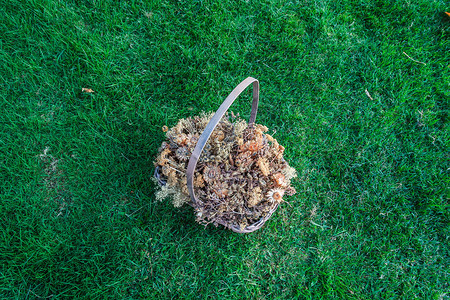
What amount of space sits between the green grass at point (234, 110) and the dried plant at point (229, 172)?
25.0 inches

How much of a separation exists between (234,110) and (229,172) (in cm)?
103

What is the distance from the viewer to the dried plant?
180cm

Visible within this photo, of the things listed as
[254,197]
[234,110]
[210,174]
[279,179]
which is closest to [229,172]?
[210,174]

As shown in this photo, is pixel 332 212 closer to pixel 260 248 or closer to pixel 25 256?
pixel 260 248

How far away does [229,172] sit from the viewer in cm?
185

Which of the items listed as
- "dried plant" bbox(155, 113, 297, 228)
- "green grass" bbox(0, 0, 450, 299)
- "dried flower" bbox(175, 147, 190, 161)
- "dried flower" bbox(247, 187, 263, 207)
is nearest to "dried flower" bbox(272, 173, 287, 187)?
"dried plant" bbox(155, 113, 297, 228)

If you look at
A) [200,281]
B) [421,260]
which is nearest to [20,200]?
[200,281]

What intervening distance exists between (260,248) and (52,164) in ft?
6.92

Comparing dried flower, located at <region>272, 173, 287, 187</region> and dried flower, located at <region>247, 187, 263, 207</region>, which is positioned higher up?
dried flower, located at <region>272, 173, 287, 187</region>

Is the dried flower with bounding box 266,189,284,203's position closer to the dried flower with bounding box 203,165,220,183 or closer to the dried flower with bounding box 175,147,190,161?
the dried flower with bounding box 203,165,220,183

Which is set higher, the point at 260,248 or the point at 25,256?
the point at 25,256

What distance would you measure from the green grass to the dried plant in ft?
2.08

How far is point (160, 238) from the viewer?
7.73ft

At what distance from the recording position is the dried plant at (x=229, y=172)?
1796 mm
